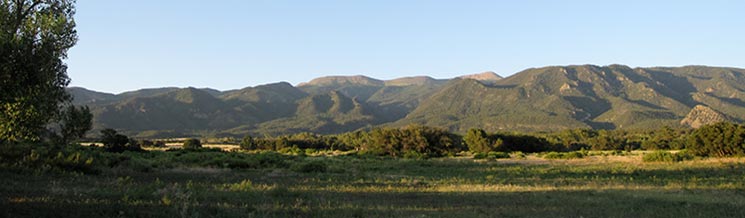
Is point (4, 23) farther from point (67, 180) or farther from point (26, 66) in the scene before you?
point (67, 180)

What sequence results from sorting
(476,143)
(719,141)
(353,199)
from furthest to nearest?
(476,143)
(719,141)
(353,199)

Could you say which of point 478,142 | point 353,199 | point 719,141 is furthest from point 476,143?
point 353,199

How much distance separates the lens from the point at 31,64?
65.1 ft

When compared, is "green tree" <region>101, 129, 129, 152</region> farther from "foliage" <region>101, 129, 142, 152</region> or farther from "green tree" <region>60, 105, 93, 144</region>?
"green tree" <region>60, 105, 93, 144</region>

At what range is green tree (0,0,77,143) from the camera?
19.4 m

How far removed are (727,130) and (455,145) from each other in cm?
3989

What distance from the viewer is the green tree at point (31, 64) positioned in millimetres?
19422

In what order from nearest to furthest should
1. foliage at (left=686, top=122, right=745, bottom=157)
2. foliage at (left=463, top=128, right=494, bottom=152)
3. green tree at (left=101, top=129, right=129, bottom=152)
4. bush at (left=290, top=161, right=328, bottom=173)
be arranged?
bush at (left=290, top=161, right=328, bottom=173) < foliage at (left=686, top=122, right=745, bottom=157) < green tree at (left=101, top=129, right=129, bottom=152) < foliage at (left=463, top=128, right=494, bottom=152)

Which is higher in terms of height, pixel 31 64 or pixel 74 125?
pixel 31 64

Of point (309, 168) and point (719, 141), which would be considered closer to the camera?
point (309, 168)

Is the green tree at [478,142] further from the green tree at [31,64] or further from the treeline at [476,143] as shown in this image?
the green tree at [31,64]

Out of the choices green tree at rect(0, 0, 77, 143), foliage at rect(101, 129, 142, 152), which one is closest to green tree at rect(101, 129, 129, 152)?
foliage at rect(101, 129, 142, 152)

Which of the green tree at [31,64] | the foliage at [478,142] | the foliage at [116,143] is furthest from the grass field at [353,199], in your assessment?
the foliage at [478,142]

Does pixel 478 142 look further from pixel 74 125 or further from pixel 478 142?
pixel 74 125
